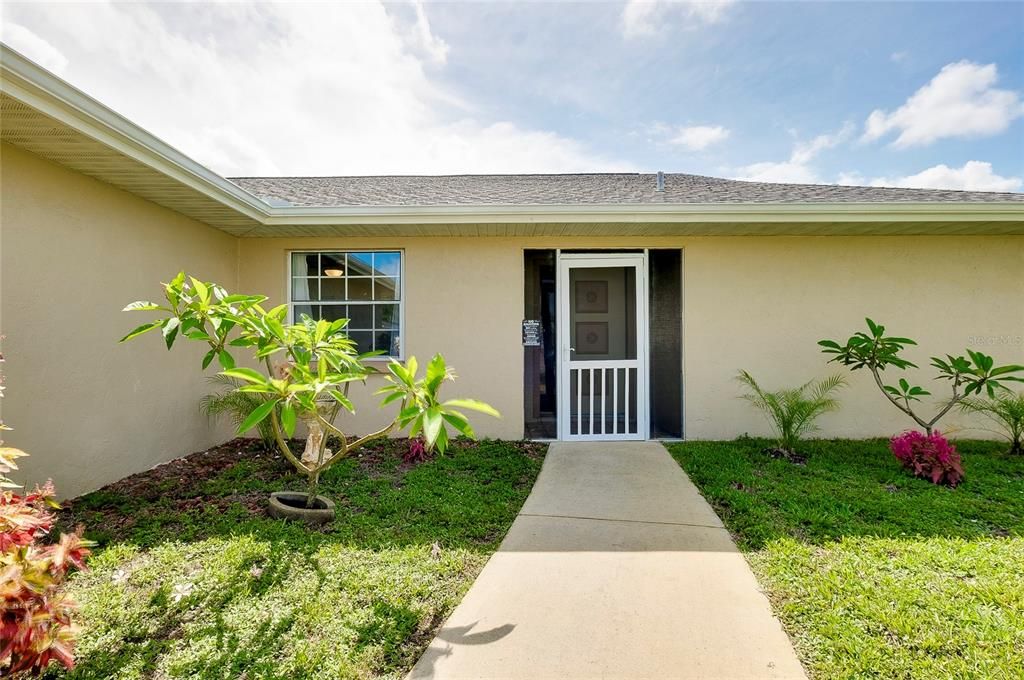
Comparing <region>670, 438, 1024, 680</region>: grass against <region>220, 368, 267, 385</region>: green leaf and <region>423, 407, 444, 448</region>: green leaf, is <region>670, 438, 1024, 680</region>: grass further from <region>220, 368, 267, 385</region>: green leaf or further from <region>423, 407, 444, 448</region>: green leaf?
<region>220, 368, 267, 385</region>: green leaf

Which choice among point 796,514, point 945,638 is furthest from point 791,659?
point 796,514

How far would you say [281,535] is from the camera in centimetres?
296

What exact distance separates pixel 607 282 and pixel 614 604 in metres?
4.81

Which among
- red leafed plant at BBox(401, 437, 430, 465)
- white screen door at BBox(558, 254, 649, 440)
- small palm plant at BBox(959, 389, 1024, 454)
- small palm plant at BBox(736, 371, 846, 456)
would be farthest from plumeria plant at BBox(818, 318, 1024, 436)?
red leafed plant at BBox(401, 437, 430, 465)

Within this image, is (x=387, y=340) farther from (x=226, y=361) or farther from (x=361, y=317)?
(x=226, y=361)

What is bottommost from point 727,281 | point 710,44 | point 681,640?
point 681,640

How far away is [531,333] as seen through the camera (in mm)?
5637

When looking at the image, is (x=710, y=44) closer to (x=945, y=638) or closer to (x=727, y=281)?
(x=727, y=281)

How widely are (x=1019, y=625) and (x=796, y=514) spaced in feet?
4.07

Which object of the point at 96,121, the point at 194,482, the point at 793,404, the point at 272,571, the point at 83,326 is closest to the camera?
the point at 272,571

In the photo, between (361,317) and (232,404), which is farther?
(361,317)

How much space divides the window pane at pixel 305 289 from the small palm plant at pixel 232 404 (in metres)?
1.27

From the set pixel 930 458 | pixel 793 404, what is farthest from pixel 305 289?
pixel 930 458

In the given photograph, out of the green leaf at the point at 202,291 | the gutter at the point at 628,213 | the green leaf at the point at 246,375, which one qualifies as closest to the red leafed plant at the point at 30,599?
the green leaf at the point at 246,375
